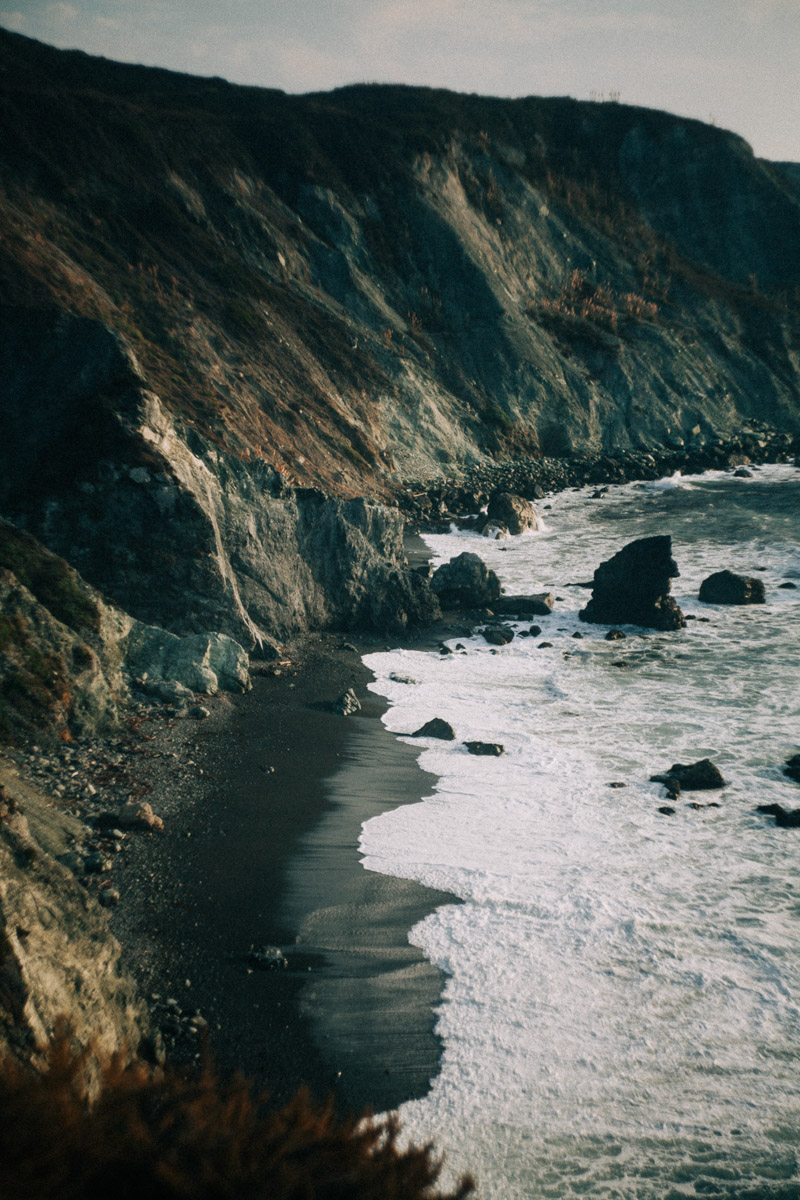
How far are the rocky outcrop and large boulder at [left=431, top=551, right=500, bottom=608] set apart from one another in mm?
15286

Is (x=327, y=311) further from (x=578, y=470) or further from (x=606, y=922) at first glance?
(x=606, y=922)

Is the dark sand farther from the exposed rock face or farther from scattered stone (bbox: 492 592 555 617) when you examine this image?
scattered stone (bbox: 492 592 555 617)

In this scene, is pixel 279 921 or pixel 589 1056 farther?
pixel 279 921

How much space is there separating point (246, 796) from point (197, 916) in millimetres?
2406

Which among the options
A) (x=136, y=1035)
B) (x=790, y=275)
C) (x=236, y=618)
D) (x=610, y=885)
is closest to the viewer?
(x=136, y=1035)

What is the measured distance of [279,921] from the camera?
21.8ft

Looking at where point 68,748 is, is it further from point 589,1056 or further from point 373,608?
point 373,608

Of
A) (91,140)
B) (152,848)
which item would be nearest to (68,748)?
(152,848)

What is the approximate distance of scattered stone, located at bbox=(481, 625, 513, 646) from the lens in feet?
55.6

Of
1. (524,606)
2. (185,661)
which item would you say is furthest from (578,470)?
(185,661)

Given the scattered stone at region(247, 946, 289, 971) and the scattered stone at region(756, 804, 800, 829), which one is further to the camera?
the scattered stone at region(756, 804, 800, 829)

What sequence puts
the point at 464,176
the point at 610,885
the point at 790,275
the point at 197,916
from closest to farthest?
the point at 197,916
the point at 610,885
the point at 464,176
the point at 790,275

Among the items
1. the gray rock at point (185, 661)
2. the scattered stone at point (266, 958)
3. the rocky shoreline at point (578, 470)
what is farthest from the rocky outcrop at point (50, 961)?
the rocky shoreline at point (578, 470)

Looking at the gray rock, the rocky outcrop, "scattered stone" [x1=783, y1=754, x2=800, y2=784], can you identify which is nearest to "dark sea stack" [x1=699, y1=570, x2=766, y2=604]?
"scattered stone" [x1=783, y1=754, x2=800, y2=784]
